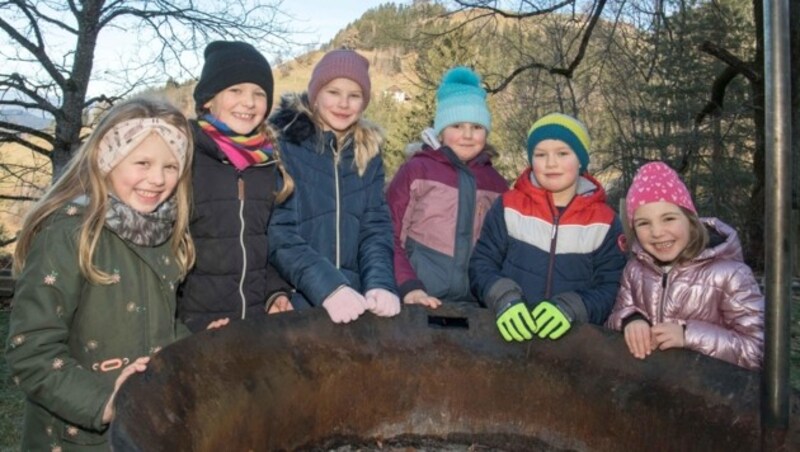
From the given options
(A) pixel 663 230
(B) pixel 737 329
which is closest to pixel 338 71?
(A) pixel 663 230

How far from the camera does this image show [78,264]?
57.4 inches

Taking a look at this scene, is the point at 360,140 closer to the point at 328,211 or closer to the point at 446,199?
the point at 328,211

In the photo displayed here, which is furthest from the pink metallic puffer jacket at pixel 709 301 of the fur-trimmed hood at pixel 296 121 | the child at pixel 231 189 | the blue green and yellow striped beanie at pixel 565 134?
the child at pixel 231 189

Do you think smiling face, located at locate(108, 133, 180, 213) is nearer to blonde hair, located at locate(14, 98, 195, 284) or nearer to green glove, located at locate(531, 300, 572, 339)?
blonde hair, located at locate(14, 98, 195, 284)

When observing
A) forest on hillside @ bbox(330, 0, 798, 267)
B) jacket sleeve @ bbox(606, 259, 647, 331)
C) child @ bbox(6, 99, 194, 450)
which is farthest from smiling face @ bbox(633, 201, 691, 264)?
forest on hillside @ bbox(330, 0, 798, 267)

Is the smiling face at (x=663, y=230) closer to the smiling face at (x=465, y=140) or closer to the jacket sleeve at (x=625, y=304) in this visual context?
the jacket sleeve at (x=625, y=304)

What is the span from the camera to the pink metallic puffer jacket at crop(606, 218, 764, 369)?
1847 millimetres

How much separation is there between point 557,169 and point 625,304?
501mm

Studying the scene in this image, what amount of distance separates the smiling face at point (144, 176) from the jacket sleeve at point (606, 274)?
4.21ft

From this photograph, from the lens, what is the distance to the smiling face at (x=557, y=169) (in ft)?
7.44

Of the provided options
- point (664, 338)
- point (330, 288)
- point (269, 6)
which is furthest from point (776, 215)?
point (269, 6)

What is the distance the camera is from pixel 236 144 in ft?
6.51

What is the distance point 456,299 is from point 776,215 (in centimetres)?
139

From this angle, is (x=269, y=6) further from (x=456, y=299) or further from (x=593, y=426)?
(x=593, y=426)
